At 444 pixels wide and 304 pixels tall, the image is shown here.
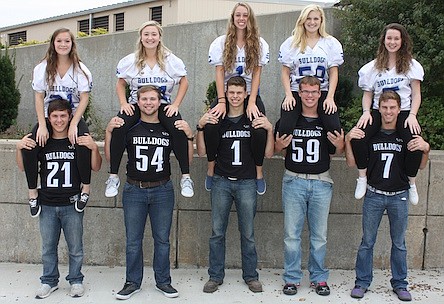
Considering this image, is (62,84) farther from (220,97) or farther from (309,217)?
(309,217)

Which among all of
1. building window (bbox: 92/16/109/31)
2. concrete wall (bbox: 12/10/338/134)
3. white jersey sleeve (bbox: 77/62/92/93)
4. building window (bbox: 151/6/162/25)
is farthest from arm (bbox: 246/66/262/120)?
building window (bbox: 92/16/109/31)

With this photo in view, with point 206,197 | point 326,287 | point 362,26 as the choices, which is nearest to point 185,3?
point 362,26

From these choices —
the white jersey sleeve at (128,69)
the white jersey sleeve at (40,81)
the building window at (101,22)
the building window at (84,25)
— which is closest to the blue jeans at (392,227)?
the white jersey sleeve at (128,69)

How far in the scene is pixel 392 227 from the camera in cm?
481

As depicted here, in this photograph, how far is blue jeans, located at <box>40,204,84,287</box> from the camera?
470 centimetres

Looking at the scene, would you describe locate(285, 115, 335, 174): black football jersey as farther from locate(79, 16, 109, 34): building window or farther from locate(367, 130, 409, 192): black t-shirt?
locate(79, 16, 109, 34): building window

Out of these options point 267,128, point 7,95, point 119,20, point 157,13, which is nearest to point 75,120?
point 267,128

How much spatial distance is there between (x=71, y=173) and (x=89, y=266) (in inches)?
55.3

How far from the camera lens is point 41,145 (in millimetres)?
4680

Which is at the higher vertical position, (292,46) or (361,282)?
(292,46)

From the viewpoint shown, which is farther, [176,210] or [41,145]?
[176,210]

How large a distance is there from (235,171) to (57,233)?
1.66m

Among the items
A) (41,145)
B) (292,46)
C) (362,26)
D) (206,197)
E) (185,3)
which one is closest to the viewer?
(41,145)

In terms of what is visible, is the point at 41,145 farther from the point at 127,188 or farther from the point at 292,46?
the point at 292,46
